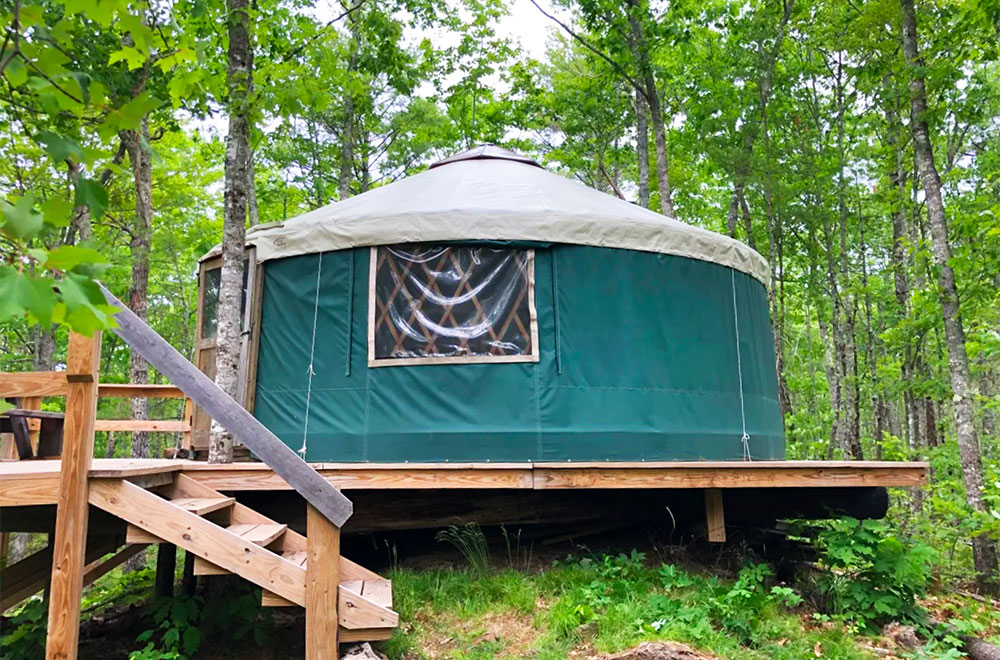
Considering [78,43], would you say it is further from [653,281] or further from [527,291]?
[653,281]

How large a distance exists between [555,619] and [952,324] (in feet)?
12.9

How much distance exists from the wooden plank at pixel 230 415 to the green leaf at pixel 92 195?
1795mm

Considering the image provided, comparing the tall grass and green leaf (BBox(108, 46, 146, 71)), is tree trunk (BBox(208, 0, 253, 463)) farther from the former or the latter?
green leaf (BBox(108, 46, 146, 71))

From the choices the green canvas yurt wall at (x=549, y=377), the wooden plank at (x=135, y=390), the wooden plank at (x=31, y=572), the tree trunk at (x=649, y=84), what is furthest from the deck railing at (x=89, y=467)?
the tree trunk at (x=649, y=84)

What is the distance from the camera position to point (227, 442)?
172 inches

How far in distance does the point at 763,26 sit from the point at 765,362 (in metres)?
5.03

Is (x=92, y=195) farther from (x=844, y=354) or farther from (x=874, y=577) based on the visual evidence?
(x=844, y=354)

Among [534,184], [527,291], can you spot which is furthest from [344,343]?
[534,184]

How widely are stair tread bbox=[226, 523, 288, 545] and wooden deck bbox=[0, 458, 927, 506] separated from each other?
12.3 inches

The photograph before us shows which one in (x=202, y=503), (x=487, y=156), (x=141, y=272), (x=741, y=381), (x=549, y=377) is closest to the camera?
(x=202, y=503)

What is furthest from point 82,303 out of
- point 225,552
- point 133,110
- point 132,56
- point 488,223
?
point 488,223

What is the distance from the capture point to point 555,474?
389 centimetres

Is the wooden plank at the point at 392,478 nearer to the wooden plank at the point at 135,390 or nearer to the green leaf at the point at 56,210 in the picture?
the wooden plank at the point at 135,390

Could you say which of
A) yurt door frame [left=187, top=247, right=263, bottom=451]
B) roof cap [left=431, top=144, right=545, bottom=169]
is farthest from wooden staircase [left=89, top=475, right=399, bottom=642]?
roof cap [left=431, top=144, right=545, bottom=169]
